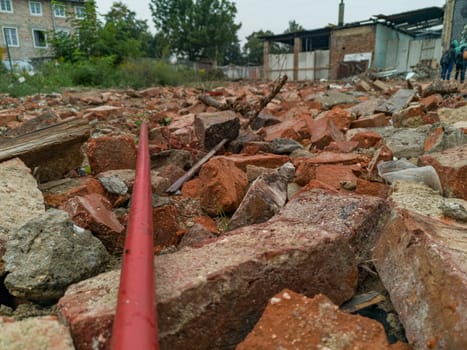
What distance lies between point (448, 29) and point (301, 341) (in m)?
15.4

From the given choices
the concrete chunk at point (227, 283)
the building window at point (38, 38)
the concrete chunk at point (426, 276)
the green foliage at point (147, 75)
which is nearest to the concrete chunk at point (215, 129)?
the concrete chunk at point (227, 283)

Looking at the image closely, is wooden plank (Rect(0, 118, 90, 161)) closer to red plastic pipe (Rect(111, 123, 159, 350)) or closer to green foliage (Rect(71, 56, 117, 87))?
red plastic pipe (Rect(111, 123, 159, 350))

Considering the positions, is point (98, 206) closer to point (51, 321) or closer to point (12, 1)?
point (51, 321)

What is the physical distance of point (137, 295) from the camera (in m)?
0.81

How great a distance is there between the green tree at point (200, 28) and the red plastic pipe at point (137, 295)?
32.8 metres

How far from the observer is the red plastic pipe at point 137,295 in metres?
0.69

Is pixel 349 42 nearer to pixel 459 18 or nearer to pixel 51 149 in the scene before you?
pixel 459 18

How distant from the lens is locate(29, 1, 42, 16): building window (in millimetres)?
29934

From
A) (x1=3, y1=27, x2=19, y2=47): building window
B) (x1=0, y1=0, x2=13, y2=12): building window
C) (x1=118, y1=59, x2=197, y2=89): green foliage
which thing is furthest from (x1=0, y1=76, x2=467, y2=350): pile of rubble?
(x1=0, y1=0, x2=13, y2=12): building window

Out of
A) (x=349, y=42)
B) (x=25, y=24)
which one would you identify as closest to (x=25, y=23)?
(x=25, y=24)

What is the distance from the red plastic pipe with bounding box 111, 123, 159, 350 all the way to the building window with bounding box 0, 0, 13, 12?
35.1 m

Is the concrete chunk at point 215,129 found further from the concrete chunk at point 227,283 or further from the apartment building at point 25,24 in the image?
the apartment building at point 25,24

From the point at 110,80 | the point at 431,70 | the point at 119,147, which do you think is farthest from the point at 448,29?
the point at 119,147

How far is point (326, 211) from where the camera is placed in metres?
1.43
